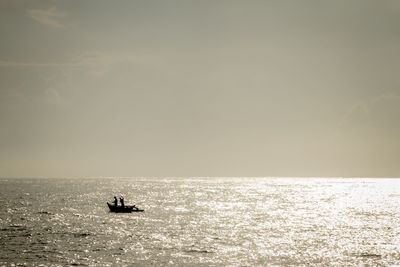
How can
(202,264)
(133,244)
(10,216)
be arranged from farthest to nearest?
(10,216)
(133,244)
(202,264)

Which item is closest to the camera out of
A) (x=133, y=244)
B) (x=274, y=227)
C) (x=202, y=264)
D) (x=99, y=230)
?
(x=202, y=264)

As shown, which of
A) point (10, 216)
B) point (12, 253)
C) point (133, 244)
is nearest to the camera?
point (12, 253)

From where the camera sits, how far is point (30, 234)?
244ft

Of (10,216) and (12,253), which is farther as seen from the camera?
(10,216)

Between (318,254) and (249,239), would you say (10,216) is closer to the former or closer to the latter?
(249,239)

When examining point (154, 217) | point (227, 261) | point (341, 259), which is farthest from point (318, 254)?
point (154, 217)

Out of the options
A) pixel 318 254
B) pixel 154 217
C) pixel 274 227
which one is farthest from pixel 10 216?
pixel 318 254

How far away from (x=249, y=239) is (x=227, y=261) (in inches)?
728

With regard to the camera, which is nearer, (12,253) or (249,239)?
(12,253)

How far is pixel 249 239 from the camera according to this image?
71.9 meters

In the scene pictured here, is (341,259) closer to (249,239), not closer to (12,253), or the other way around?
(249,239)

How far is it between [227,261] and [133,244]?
1653cm

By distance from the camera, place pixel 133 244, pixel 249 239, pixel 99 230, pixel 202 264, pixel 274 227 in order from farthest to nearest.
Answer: pixel 274 227 → pixel 99 230 → pixel 249 239 → pixel 133 244 → pixel 202 264

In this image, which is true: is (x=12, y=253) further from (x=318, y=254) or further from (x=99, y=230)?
(x=318, y=254)
